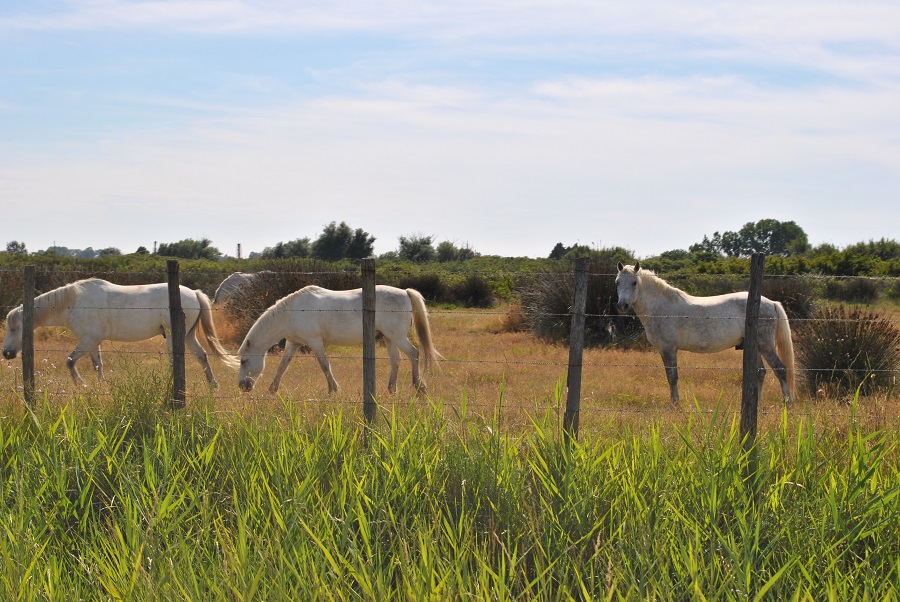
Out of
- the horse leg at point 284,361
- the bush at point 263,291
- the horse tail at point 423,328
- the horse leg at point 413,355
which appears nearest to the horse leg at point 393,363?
the horse leg at point 413,355

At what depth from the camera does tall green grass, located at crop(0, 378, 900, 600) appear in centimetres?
358

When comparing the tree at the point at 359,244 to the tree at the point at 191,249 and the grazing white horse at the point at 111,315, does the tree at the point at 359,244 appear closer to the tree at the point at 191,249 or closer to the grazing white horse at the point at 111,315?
the tree at the point at 191,249

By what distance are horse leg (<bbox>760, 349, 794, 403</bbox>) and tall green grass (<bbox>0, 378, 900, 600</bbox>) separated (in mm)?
5054

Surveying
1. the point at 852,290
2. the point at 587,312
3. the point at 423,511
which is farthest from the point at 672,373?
the point at 852,290

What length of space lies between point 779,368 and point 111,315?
8781 mm

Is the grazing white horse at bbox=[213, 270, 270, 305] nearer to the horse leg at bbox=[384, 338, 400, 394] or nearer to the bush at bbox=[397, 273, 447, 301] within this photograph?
the horse leg at bbox=[384, 338, 400, 394]

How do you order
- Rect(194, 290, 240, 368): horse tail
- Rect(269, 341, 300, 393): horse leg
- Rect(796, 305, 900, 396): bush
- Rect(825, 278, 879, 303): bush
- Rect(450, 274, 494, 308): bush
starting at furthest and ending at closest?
Rect(450, 274, 494, 308): bush
Rect(825, 278, 879, 303): bush
Rect(194, 290, 240, 368): horse tail
Rect(269, 341, 300, 393): horse leg
Rect(796, 305, 900, 396): bush

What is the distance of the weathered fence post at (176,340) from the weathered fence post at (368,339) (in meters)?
1.44

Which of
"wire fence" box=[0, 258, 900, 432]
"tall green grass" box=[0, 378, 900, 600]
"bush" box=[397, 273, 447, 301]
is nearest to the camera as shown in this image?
"tall green grass" box=[0, 378, 900, 600]

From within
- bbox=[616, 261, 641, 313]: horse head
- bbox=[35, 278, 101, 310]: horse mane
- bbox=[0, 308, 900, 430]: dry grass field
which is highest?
bbox=[616, 261, 641, 313]: horse head

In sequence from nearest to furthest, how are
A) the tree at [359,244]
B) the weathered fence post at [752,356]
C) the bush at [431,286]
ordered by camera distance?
the weathered fence post at [752,356]
the bush at [431,286]
the tree at [359,244]

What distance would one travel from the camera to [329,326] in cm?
1122

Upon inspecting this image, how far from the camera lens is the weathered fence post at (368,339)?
6.71 m

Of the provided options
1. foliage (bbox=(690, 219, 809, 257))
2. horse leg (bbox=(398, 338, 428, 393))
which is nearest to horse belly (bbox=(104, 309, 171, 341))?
horse leg (bbox=(398, 338, 428, 393))
